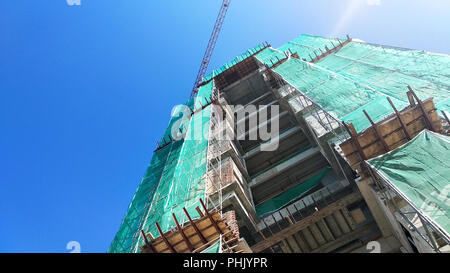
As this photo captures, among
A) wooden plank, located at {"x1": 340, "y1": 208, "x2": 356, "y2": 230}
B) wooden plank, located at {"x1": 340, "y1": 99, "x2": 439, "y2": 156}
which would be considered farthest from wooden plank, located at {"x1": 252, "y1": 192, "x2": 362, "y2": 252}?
wooden plank, located at {"x1": 340, "y1": 99, "x2": 439, "y2": 156}

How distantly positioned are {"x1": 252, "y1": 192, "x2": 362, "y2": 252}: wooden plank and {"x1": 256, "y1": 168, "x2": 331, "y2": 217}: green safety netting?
2.32 metres

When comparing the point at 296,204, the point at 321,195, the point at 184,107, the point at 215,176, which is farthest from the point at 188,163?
the point at 184,107

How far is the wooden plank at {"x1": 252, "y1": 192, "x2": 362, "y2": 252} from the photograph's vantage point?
11.4 m

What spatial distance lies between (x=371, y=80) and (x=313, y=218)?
805cm

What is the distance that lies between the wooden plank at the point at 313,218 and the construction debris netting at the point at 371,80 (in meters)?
3.65

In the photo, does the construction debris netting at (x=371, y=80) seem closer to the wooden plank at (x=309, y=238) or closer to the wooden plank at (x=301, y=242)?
the wooden plank at (x=309, y=238)

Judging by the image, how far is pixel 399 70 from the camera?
13711mm

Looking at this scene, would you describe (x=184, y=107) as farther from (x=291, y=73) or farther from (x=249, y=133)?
(x=291, y=73)

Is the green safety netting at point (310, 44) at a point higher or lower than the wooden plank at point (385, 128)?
higher

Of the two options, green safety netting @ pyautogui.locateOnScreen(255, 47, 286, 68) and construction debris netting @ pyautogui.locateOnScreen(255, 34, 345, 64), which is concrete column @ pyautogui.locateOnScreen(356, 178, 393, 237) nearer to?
construction debris netting @ pyautogui.locateOnScreen(255, 34, 345, 64)

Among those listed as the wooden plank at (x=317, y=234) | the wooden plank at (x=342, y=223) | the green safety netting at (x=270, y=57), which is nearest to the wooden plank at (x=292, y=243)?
the wooden plank at (x=317, y=234)

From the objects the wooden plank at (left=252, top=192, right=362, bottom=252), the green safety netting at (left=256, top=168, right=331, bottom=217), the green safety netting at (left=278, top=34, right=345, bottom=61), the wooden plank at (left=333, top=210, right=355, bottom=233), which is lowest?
the wooden plank at (left=333, top=210, right=355, bottom=233)

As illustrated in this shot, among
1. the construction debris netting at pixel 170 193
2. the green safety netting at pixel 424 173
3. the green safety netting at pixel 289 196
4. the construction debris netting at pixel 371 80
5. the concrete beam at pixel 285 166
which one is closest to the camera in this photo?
the green safety netting at pixel 424 173

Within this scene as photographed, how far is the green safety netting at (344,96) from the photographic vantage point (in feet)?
32.6
